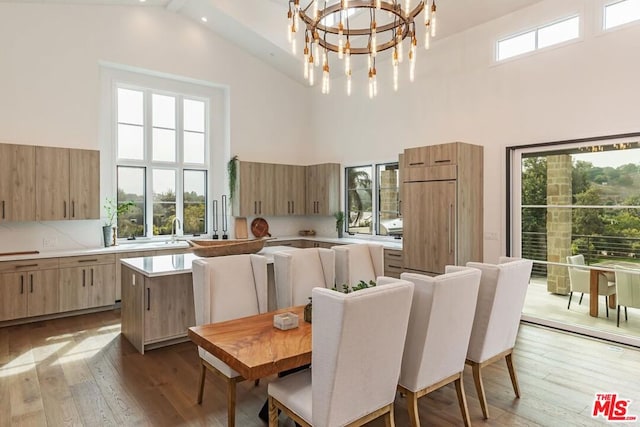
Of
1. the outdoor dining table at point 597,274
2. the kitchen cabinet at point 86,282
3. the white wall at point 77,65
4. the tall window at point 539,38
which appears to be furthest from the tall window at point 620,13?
the kitchen cabinet at point 86,282

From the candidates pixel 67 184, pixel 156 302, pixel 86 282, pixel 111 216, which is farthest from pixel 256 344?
pixel 111 216

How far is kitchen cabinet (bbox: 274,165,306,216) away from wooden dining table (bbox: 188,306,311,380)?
16.1 feet

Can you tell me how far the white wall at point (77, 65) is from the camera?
519cm

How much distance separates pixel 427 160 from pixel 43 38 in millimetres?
5608

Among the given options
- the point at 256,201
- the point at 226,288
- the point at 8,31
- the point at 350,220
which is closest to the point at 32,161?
the point at 8,31

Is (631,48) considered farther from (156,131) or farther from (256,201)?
(156,131)

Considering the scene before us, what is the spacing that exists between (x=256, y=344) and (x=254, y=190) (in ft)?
17.1

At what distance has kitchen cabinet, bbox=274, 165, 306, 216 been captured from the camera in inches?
293

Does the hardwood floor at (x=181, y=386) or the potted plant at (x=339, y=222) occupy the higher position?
the potted plant at (x=339, y=222)

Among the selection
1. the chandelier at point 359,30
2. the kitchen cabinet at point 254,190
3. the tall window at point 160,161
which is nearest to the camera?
the chandelier at point 359,30

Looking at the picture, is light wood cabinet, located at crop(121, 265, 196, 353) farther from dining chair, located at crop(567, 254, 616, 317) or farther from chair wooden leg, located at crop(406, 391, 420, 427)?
dining chair, located at crop(567, 254, 616, 317)

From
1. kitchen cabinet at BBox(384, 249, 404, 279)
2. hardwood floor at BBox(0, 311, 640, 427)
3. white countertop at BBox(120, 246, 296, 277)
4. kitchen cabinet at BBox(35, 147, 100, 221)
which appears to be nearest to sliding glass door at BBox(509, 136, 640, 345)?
hardwood floor at BBox(0, 311, 640, 427)

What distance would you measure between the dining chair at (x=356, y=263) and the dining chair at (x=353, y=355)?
1.64 m

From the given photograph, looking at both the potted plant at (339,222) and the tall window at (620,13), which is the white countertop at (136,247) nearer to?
the potted plant at (339,222)
